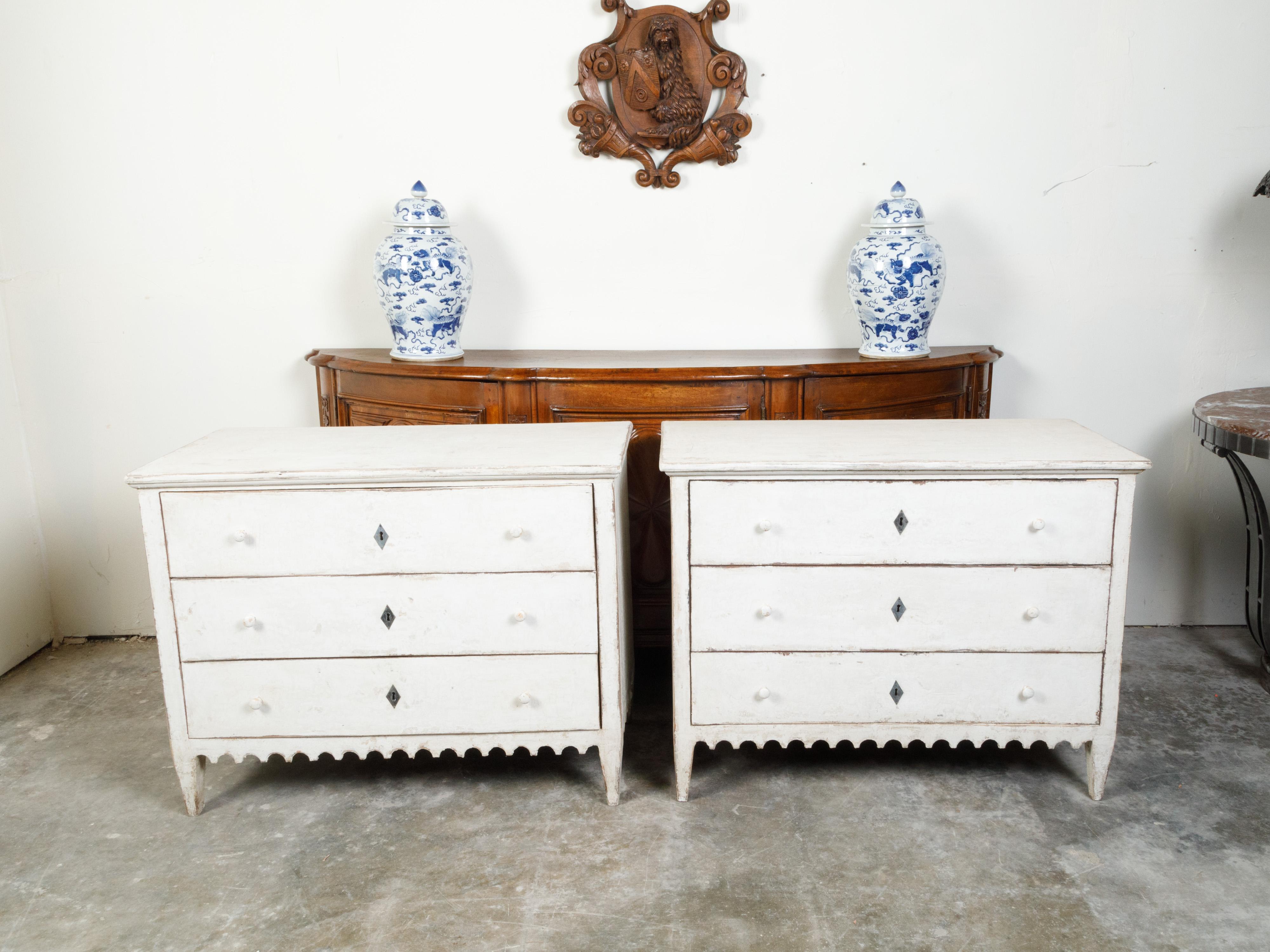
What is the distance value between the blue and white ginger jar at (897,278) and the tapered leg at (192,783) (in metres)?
1.96

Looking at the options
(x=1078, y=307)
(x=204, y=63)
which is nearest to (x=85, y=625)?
(x=204, y=63)

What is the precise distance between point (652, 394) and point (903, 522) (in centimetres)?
81

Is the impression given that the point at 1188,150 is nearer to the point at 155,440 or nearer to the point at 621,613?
the point at 621,613

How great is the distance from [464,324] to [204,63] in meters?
1.03

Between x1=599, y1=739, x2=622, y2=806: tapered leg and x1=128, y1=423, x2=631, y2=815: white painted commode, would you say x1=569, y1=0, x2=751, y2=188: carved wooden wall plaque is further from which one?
x1=599, y1=739, x2=622, y2=806: tapered leg

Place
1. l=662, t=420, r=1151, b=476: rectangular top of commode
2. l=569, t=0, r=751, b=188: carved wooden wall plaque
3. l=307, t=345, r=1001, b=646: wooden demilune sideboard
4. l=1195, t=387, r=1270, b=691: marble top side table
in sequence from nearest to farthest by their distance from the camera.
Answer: l=662, t=420, r=1151, b=476: rectangular top of commode, l=1195, t=387, r=1270, b=691: marble top side table, l=307, t=345, r=1001, b=646: wooden demilune sideboard, l=569, t=0, r=751, b=188: carved wooden wall plaque

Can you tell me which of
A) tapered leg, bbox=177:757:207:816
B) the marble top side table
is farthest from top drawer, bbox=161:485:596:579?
the marble top side table

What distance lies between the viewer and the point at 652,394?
2.56 metres

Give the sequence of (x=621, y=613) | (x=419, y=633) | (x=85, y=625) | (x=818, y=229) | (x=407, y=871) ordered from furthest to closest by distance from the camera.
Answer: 1. (x=85, y=625)
2. (x=818, y=229)
3. (x=621, y=613)
4. (x=419, y=633)
5. (x=407, y=871)

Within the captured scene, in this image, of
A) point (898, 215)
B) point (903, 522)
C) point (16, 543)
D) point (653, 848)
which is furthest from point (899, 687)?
point (16, 543)

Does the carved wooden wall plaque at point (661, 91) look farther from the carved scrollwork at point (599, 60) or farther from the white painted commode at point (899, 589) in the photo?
the white painted commode at point (899, 589)

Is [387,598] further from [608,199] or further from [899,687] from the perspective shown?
[608,199]

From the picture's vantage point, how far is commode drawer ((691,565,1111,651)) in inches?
80.0

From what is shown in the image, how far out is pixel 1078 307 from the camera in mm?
2947
